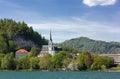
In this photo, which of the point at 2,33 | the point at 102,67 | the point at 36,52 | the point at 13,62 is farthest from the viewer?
the point at 2,33

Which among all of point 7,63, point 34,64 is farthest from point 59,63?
point 7,63

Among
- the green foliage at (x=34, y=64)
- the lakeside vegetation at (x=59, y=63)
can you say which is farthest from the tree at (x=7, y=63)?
the green foliage at (x=34, y=64)

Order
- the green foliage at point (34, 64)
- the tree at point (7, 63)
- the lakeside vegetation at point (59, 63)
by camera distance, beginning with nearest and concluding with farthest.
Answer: the lakeside vegetation at point (59, 63), the green foliage at point (34, 64), the tree at point (7, 63)

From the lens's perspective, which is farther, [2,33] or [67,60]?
[2,33]

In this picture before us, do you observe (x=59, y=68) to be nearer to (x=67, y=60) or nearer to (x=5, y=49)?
(x=67, y=60)

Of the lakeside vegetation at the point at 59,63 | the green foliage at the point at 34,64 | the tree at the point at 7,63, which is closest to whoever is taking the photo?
the lakeside vegetation at the point at 59,63

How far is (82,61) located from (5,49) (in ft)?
197

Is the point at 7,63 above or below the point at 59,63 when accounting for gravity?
above

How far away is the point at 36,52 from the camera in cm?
18038

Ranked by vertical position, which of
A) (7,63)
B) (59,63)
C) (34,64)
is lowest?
(34,64)

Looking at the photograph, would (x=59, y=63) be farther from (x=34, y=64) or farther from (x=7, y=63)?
(x=7, y=63)

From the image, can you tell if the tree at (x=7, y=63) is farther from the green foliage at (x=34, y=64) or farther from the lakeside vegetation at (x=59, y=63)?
the green foliage at (x=34, y=64)

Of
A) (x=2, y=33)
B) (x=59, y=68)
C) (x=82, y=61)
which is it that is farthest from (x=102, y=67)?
(x=2, y=33)

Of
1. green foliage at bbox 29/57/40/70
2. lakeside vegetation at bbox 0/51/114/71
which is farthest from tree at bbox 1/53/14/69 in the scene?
green foliage at bbox 29/57/40/70
